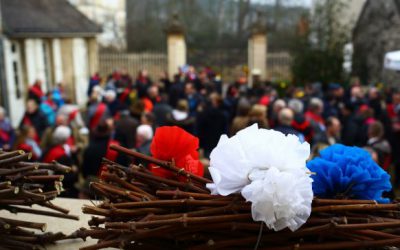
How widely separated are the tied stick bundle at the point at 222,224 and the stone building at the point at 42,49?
12698 millimetres

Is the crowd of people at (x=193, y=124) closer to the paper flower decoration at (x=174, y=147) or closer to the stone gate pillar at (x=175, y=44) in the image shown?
the paper flower decoration at (x=174, y=147)

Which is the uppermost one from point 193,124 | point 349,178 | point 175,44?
point 349,178

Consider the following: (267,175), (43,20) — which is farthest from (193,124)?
(43,20)

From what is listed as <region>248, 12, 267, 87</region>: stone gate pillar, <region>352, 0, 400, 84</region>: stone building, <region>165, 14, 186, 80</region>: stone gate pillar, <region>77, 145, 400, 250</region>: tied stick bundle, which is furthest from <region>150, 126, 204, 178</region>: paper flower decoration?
<region>248, 12, 267, 87</region>: stone gate pillar

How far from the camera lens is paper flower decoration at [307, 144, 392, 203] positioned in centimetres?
152

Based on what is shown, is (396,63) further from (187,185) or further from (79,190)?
(187,185)

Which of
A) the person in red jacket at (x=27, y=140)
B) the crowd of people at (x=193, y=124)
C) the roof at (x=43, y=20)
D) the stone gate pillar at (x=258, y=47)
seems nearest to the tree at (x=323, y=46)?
the stone gate pillar at (x=258, y=47)

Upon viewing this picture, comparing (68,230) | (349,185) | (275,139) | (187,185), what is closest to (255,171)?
(275,139)

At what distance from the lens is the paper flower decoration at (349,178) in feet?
4.99

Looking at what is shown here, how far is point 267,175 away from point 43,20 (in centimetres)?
1765

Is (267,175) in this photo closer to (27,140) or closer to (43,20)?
(27,140)

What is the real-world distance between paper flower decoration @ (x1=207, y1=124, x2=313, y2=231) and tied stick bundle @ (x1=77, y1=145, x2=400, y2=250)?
37 millimetres

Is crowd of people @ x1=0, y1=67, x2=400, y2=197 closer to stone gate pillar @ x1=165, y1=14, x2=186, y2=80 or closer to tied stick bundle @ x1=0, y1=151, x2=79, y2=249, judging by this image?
tied stick bundle @ x1=0, y1=151, x2=79, y2=249

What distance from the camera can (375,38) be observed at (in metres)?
20.7
